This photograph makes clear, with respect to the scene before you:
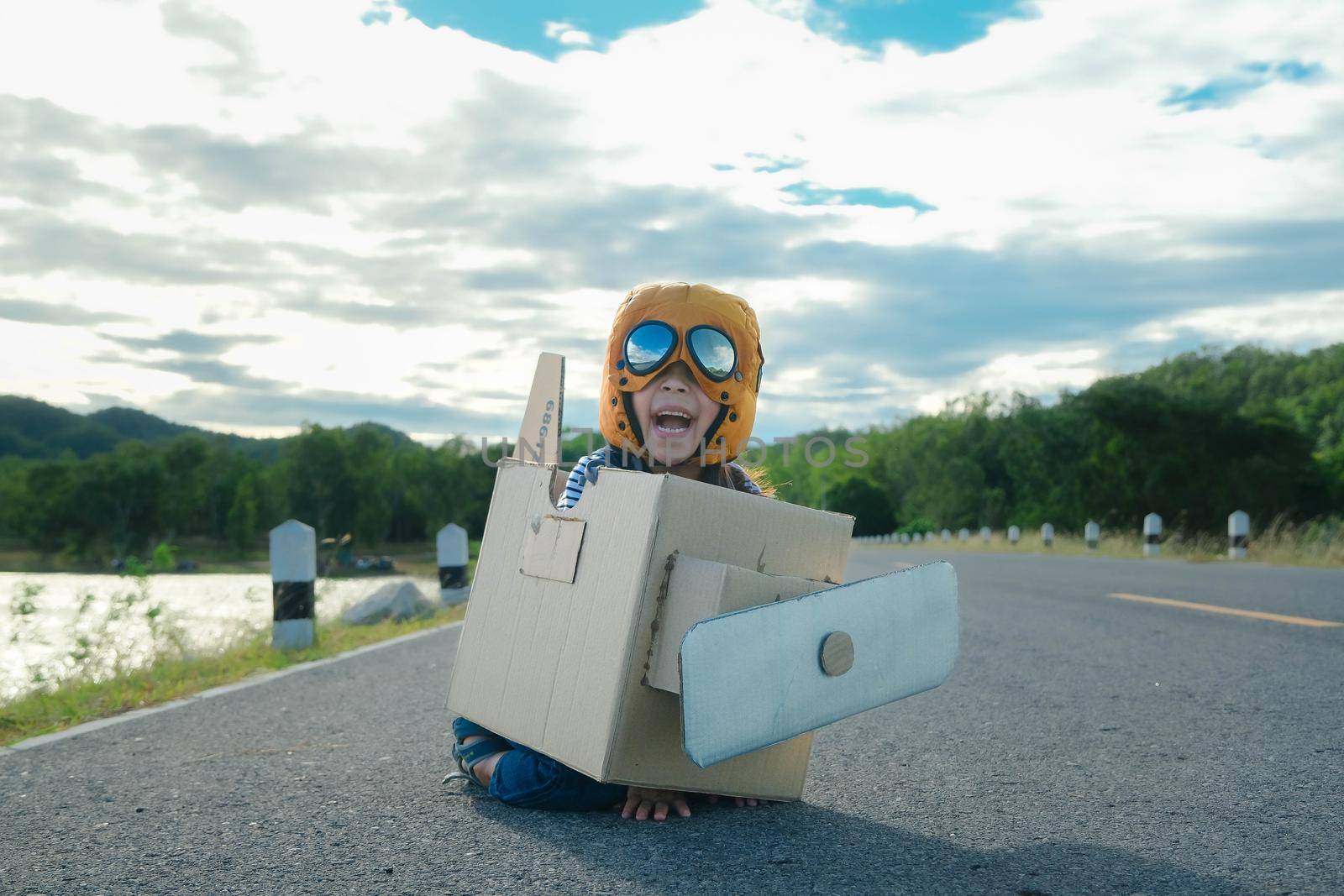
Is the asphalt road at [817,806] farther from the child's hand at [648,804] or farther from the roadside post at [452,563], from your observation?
the roadside post at [452,563]

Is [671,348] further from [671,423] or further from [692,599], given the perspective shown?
[692,599]

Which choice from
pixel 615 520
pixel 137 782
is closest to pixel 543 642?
pixel 615 520

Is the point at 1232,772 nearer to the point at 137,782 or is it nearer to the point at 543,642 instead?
→ the point at 543,642

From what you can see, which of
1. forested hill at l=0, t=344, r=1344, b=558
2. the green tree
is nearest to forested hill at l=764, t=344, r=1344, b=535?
forested hill at l=0, t=344, r=1344, b=558

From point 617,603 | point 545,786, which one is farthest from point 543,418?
point 545,786

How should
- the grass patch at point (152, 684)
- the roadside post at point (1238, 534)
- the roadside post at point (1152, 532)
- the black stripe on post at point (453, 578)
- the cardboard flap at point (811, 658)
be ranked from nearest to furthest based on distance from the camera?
the cardboard flap at point (811, 658) < the grass patch at point (152, 684) < the black stripe on post at point (453, 578) < the roadside post at point (1238, 534) < the roadside post at point (1152, 532)

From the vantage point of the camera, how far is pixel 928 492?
2776 inches

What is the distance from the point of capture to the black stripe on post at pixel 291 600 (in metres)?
6.17

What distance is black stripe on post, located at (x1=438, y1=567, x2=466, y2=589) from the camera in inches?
364

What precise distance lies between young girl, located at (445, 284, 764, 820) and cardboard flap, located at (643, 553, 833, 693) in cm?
61

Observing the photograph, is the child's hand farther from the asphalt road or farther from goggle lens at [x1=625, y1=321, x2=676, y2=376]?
goggle lens at [x1=625, y1=321, x2=676, y2=376]

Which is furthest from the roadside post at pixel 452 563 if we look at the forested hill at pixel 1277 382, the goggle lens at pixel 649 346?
the forested hill at pixel 1277 382

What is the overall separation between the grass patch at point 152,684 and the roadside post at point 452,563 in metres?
1.65

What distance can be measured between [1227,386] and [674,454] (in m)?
57.0
